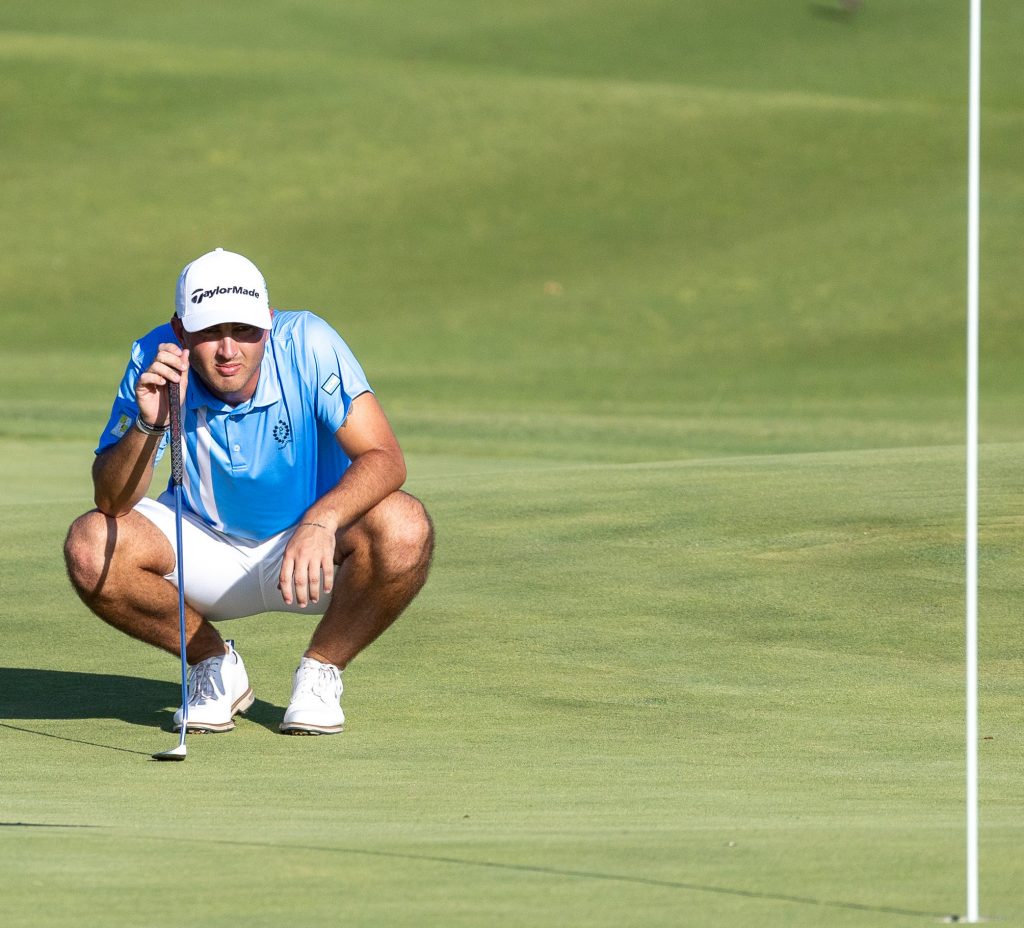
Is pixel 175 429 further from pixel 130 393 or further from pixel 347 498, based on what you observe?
pixel 347 498

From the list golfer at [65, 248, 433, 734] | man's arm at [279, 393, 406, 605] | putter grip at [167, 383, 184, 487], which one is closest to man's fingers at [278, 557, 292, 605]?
man's arm at [279, 393, 406, 605]

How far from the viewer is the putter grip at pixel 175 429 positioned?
524cm

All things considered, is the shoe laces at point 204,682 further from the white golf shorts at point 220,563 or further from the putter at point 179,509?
the white golf shorts at point 220,563

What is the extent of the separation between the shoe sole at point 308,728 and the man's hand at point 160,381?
836mm

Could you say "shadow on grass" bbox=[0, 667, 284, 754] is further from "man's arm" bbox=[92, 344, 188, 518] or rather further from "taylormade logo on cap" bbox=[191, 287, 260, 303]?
"taylormade logo on cap" bbox=[191, 287, 260, 303]

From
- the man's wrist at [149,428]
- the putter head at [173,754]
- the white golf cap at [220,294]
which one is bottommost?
the putter head at [173,754]

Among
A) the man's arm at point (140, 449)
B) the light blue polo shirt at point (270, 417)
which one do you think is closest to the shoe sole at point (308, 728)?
the light blue polo shirt at point (270, 417)

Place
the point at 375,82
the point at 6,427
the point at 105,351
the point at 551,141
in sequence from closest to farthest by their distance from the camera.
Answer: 1. the point at 6,427
2. the point at 105,351
3. the point at 551,141
4. the point at 375,82

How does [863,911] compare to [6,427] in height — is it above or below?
below

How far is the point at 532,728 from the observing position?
17.5 feet

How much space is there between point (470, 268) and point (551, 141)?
443cm

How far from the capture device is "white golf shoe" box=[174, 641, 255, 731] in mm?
5406

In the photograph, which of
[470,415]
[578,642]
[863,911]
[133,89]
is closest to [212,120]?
[133,89]

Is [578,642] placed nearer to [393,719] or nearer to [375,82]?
[393,719]
